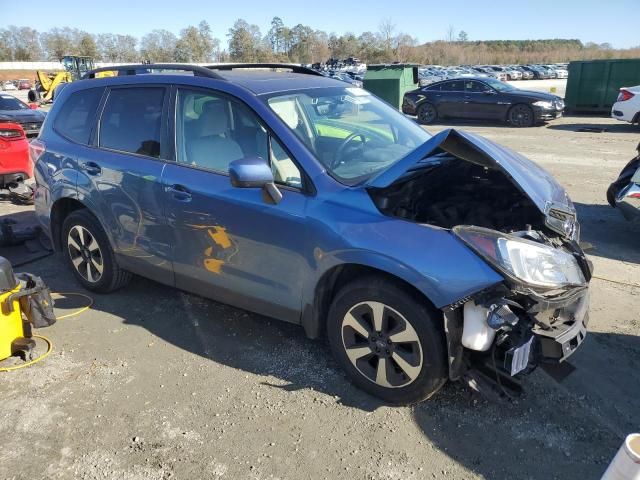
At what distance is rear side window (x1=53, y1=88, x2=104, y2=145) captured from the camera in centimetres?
424

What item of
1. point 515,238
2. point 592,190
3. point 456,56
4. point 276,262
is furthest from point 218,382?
point 456,56

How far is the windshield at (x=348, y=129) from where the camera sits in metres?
3.23

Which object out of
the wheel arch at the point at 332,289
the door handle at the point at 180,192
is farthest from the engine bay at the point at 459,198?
the door handle at the point at 180,192

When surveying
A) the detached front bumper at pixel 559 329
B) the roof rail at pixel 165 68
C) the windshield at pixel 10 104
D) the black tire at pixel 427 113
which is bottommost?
the black tire at pixel 427 113

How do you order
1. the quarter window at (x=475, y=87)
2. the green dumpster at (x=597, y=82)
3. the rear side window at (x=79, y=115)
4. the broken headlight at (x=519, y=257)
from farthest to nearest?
the green dumpster at (x=597, y=82) → the quarter window at (x=475, y=87) → the rear side window at (x=79, y=115) → the broken headlight at (x=519, y=257)

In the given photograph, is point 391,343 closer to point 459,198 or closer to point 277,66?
point 459,198

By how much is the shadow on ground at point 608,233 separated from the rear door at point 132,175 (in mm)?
4084

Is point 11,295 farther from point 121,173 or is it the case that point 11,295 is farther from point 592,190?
point 592,190

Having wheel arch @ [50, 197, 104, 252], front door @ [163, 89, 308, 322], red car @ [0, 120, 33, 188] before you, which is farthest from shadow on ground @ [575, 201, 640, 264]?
red car @ [0, 120, 33, 188]

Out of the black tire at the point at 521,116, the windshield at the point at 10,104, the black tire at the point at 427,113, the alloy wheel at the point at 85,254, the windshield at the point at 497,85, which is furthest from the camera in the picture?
the black tire at the point at 427,113

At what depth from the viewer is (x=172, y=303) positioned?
4.39m

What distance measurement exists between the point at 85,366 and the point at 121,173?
1431 mm

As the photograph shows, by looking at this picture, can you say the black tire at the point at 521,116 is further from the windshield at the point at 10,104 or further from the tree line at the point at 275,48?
the tree line at the point at 275,48

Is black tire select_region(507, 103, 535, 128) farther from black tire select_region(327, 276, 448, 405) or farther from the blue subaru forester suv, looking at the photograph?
black tire select_region(327, 276, 448, 405)
